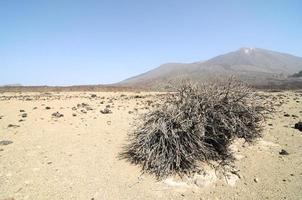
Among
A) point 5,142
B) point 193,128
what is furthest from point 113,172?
point 5,142

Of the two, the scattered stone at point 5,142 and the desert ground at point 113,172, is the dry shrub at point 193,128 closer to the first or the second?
the desert ground at point 113,172

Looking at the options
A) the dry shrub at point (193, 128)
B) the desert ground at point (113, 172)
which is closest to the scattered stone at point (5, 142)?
the desert ground at point (113, 172)

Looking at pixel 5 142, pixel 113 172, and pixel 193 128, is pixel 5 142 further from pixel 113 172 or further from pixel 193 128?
pixel 193 128

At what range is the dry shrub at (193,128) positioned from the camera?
5.21 m

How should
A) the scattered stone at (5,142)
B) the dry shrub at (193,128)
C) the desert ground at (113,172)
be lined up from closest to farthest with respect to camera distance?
the desert ground at (113,172)
the dry shrub at (193,128)
the scattered stone at (5,142)

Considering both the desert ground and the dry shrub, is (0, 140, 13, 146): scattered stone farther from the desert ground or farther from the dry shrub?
the dry shrub

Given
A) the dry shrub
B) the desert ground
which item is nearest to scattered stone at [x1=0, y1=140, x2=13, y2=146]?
the desert ground

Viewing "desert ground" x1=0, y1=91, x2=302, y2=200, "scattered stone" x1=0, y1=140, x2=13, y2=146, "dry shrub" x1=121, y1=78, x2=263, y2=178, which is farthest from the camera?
"scattered stone" x1=0, y1=140, x2=13, y2=146

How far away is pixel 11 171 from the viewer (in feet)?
16.8

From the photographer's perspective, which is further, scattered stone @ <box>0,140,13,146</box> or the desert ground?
scattered stone @ <box>0,140,13,146</box>

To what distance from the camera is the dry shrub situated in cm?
521

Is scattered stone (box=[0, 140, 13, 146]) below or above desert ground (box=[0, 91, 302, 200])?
above

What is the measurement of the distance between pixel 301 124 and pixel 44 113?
964cm

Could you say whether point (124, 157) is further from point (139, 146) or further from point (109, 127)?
point (109, 127)
